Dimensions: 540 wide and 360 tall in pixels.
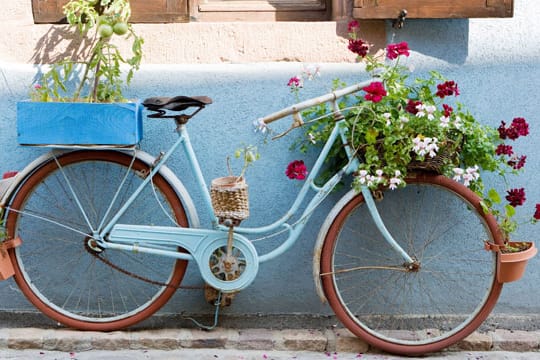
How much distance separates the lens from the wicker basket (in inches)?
163

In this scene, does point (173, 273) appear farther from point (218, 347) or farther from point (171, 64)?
point (171, 64)

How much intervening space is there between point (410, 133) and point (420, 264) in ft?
2.68

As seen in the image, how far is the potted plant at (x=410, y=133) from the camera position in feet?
13.7

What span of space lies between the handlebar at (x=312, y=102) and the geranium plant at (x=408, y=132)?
0.33 ft

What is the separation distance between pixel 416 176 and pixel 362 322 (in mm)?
970

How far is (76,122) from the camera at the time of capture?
418 centimetres

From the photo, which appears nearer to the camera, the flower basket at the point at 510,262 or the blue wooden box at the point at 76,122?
the blue wooden box at the point at 76,122

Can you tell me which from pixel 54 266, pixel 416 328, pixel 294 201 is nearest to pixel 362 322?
pixel 416 328

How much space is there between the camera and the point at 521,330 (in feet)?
15.6

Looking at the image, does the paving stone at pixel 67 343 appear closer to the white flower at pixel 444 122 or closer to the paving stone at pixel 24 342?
the paving stone at pixel 24 342

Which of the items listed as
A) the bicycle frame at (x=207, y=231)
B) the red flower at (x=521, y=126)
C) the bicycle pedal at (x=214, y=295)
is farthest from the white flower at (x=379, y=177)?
the bicycle pedal at (x=214, y=295)

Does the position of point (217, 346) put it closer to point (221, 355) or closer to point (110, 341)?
point (221, 355)

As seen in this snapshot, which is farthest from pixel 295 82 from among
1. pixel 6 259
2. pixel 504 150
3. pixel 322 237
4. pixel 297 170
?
pixel 6 259

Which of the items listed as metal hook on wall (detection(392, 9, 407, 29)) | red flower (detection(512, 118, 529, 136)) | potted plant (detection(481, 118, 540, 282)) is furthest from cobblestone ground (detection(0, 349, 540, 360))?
metal hook on wall (detection(392, 9, 407, 29))
